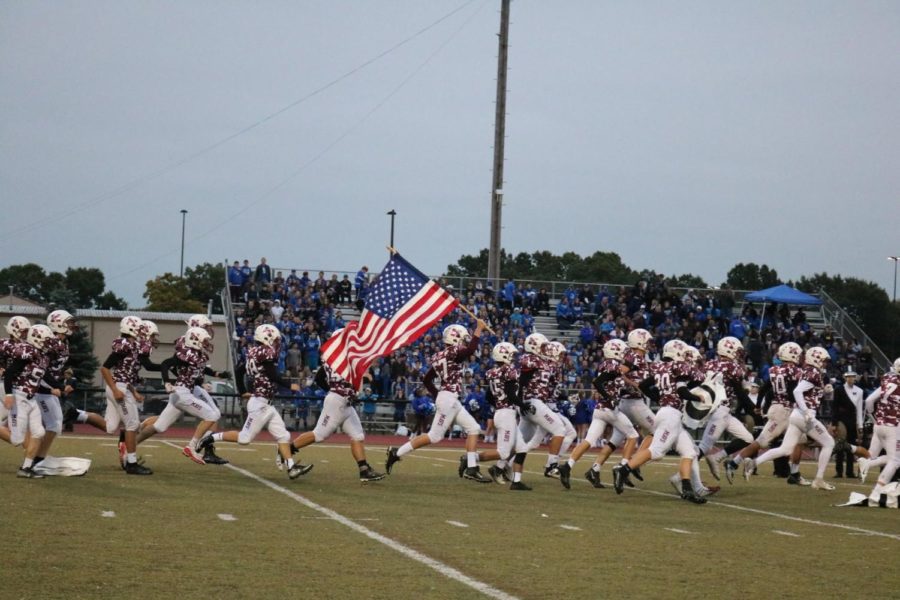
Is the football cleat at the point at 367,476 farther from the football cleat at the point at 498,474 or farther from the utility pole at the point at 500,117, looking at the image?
the utility pole at the point at 500,117

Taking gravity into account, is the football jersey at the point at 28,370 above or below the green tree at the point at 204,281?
below

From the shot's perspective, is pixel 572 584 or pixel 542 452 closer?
pixel 572 584

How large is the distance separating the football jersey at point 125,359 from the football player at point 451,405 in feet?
11.4

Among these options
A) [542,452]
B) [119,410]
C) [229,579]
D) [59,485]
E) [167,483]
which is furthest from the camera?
[542,452]

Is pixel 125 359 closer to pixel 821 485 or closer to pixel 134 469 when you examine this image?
pixel 134 469

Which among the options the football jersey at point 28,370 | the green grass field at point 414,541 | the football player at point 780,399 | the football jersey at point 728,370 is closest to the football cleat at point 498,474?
the green grass field at point 414,541

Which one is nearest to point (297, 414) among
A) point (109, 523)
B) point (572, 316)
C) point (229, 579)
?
point (572, 316)

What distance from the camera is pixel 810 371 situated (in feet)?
61.8

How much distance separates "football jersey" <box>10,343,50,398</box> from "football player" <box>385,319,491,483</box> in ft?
14.7

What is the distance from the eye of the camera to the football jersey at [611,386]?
16.8 metres

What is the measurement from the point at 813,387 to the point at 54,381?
34.0 ft

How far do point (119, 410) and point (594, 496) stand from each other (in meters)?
6.03

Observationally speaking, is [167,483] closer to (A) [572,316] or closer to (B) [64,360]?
A: (B) [64,360]

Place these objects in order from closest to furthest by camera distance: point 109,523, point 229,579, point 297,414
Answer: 1. point 229,579
2. point 109,523
3. point 297,414
